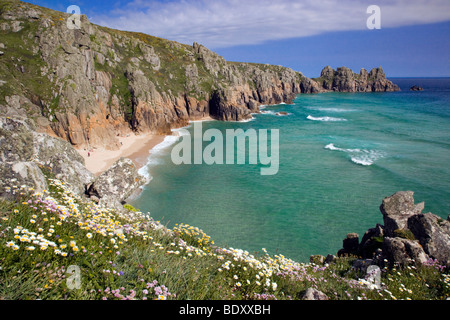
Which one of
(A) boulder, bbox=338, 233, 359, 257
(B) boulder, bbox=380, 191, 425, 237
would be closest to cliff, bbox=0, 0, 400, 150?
(A) boulder, bbox=338, 233, 359, 257

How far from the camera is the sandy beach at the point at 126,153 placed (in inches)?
1473

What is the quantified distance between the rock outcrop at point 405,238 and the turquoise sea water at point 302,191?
6.41 metres

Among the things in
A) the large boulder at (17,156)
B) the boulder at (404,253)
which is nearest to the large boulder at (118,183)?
the large boulder at (17,156)

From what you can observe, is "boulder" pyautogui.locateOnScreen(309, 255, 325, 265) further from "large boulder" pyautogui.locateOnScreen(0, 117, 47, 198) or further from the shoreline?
the shoreline

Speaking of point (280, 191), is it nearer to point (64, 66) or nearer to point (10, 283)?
point (10, 283)

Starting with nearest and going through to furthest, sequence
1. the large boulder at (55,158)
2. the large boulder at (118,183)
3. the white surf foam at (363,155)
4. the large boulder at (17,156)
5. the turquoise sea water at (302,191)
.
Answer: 1. the large boulder at (17,156)
2. the large boulder at (55,158)
3. the turquoise sea water at (302,191)
4. the large boulder at (118,183)
5. the white surf foam at (363,155)

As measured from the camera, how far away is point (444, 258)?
11.3 m

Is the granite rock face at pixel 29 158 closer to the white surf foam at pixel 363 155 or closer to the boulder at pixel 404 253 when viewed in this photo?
the boulder at pixel 404 253

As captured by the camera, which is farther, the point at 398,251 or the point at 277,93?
the point at 277,93

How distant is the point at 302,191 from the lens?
103 ft
